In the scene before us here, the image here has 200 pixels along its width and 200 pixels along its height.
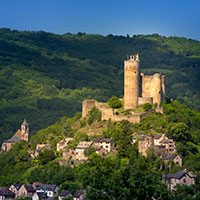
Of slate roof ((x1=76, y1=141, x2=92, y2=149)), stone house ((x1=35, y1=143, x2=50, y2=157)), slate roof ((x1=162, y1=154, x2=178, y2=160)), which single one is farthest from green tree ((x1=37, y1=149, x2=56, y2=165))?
slate roof ((x1=162, y1=154, x2=178, y2=160))

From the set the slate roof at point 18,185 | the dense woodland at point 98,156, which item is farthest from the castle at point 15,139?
the slate roof at point 18,185

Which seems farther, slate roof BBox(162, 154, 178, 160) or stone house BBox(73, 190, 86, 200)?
slate roof BBox(162, 154, 178, 160)

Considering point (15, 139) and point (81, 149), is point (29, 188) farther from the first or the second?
point (15, 139)

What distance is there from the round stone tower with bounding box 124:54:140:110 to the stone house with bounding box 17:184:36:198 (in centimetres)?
2163

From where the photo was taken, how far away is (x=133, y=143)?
78.8m

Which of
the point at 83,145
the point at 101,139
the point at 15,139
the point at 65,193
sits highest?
the point at 101,139

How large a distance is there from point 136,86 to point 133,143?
42.8ft

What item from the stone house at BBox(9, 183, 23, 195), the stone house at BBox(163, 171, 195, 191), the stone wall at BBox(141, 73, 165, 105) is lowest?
the stone house at BBox(9, 183, 23, 195)

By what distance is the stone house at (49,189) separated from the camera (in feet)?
243

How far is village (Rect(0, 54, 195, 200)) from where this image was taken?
7097 centimetres

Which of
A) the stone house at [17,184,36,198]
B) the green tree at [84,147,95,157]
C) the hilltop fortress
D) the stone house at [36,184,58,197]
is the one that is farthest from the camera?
the hilltop fortress

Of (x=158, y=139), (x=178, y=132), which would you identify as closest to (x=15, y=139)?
(x=158, y=139)

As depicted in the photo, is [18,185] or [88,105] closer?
[18,185]

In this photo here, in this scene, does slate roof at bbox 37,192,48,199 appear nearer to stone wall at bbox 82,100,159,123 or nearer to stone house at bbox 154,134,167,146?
stone house at bbox 154,134,167,146
